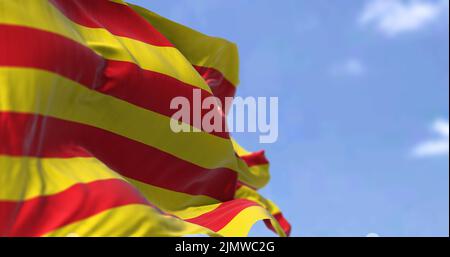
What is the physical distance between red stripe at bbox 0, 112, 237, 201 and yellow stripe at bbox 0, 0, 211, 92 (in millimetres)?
781

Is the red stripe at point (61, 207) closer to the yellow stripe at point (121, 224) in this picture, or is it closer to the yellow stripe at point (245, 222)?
the yellow stripe at point (121, 224)

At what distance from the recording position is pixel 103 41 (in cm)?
652

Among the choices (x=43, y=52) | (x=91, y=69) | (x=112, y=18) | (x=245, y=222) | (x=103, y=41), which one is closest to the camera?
(x=43, y=52)

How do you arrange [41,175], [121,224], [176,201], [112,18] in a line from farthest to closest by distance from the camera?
[112,18], [176,201], [41,175], [121,224]

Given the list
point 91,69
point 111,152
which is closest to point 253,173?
point 111,152

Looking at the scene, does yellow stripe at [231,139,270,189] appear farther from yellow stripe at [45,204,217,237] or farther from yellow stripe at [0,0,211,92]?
yellow stripe at [45,204,217,237]

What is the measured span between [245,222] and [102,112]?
164 cm

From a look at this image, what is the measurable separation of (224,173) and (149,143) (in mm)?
1159

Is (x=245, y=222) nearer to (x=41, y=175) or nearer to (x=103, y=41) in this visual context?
(x=41, y=175)

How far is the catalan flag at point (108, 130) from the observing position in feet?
16.6

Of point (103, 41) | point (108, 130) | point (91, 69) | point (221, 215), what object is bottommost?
point (221, 215)

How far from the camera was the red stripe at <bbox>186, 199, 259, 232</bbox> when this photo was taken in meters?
6.52

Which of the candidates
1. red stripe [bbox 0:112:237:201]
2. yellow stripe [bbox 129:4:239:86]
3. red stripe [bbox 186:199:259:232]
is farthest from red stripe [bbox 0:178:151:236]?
yellow stripe [bbox 129:4:239:86]
